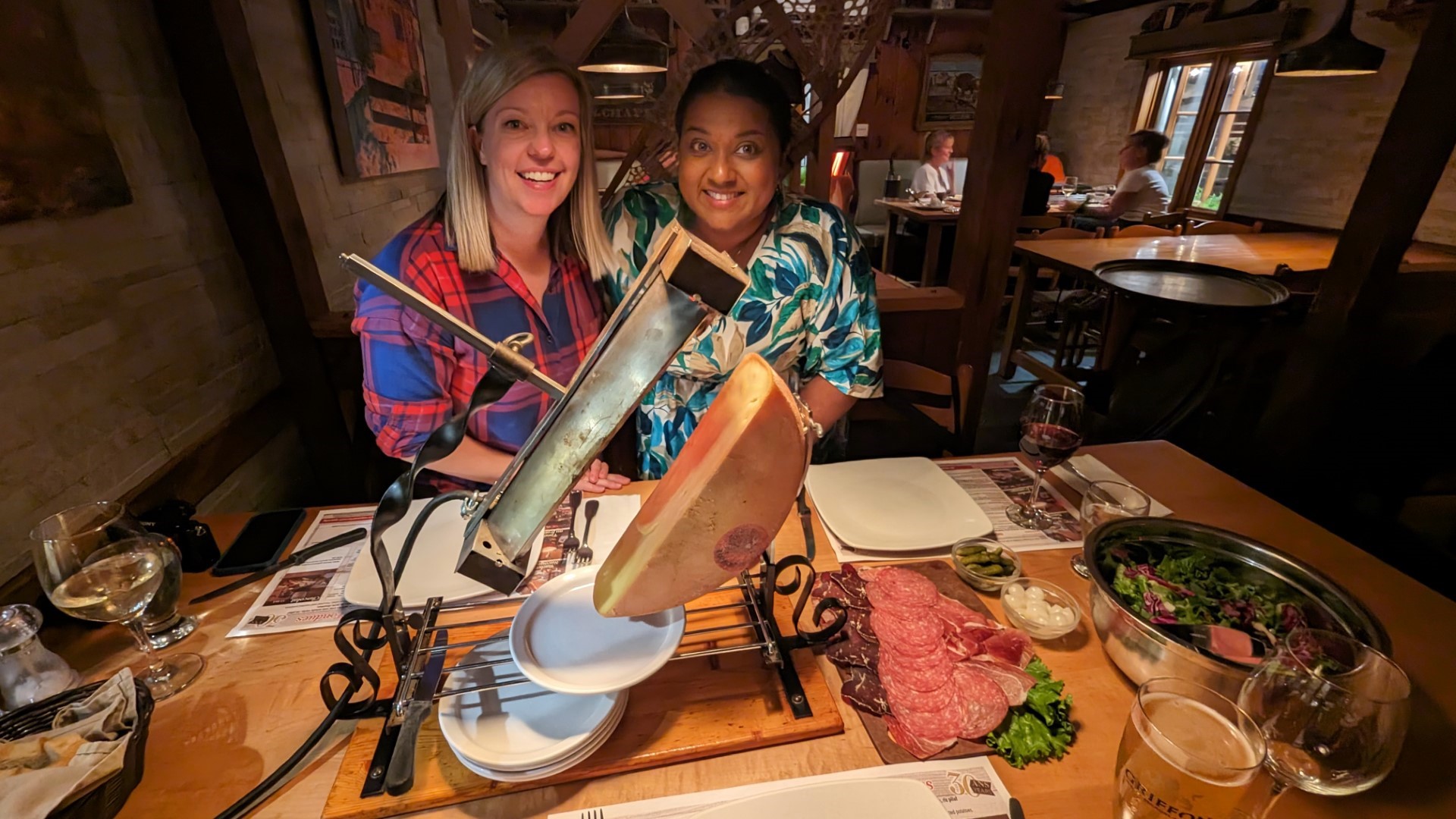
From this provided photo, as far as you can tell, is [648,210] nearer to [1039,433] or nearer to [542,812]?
[1039,433]

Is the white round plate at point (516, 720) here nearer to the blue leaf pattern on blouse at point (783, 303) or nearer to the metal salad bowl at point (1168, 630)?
the metal salad bowl at point (1168, 630)

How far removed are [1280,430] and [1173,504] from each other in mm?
1706

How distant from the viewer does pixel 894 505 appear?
4.34 ft

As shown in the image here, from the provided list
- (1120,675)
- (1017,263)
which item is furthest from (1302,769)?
(1017,263)

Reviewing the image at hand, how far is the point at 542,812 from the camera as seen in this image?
0.76 m

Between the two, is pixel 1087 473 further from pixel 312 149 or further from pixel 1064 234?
pixel 1064 234

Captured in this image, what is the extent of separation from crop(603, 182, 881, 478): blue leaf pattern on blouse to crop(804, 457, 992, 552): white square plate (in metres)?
0.37

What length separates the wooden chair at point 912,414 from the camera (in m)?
1.92

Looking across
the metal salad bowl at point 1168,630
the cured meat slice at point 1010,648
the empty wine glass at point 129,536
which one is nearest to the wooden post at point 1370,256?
the metal salad bowl at point 1168,630

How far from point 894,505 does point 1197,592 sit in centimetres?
52

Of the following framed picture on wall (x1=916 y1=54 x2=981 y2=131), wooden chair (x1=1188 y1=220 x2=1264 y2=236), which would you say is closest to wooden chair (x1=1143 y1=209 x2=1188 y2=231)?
wooden chair (x1=1188 y1=220 x2=1264 y2=236)

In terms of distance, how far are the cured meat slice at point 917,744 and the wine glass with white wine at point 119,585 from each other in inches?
41.7

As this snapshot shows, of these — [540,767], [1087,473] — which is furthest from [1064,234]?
[540,767]

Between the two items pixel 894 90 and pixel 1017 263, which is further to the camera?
pixel 894 90
